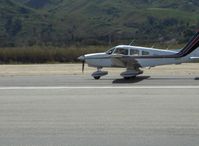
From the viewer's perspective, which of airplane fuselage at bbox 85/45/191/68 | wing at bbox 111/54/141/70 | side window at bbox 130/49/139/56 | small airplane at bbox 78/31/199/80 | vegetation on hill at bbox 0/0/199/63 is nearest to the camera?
wing at bbox 111/54/141/70

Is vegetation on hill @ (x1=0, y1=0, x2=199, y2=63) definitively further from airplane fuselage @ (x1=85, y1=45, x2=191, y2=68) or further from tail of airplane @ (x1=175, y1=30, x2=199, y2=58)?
tail of airplane @ (x1=175, y1=30, x2=199, y2=58)

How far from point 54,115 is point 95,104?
228cm

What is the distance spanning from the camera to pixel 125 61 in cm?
2639

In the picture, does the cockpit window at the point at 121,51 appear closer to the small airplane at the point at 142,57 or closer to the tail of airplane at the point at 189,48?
the small airplane at the point at 142,57

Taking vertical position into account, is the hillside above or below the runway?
above

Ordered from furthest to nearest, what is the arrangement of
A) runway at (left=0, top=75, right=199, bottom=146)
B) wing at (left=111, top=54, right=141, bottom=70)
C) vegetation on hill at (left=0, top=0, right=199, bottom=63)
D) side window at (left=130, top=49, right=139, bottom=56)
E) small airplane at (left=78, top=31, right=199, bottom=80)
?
vegetation on hill at (left=0, top=0, right=199, bottom=63) → side window at (left=130, top=49, right=139, bottom=56) → small airplane at (left=78, top=31, right=199, bottom=80) → wing at (left=111, top=54, right=141, bottom=70) → runway at (left=0, top=75, right=199, bottom=146)

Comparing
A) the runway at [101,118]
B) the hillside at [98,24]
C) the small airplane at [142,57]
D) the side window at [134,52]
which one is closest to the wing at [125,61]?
the small airplane at [142,57]

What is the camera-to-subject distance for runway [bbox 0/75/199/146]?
358 inches

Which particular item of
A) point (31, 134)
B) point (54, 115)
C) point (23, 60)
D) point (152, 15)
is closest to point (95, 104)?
point (54, 115)

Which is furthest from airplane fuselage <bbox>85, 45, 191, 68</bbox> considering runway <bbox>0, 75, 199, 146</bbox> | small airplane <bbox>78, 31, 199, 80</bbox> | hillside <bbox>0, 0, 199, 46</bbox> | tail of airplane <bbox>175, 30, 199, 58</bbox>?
hillside <bbox>0, 0, 199, 46</bbox>

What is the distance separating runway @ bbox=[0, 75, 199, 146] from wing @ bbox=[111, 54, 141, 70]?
332 inches

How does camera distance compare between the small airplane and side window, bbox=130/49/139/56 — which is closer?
the small airplane

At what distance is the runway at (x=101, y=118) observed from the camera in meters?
9.10

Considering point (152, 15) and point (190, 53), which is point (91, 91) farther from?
point (152, 15)
